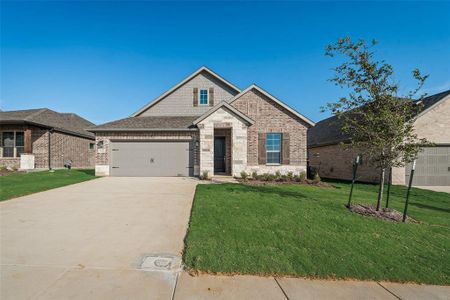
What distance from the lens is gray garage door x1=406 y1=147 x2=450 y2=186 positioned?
12945 mm

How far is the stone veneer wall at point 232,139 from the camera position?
1216cm

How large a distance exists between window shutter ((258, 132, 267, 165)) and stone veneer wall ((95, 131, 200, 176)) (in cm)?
407

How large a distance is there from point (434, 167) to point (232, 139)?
→ 13268mm

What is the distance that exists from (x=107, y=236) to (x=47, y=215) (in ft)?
8.66

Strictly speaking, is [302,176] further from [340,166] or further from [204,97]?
[204,97]

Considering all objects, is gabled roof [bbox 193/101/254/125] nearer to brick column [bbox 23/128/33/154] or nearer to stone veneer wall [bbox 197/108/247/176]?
stone veneer wall [bbox 197/108/247/176]

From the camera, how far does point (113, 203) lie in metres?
6.69

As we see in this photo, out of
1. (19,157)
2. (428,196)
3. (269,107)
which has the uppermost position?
(269,107)

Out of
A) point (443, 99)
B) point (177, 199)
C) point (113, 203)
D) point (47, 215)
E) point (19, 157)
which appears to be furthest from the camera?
point (19, 157)

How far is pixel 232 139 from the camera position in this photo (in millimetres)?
12352

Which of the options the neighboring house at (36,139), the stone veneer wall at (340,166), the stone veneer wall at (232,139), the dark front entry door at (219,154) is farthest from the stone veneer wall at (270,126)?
the neighboring house at (36,139)

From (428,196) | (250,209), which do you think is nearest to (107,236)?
(250,209)

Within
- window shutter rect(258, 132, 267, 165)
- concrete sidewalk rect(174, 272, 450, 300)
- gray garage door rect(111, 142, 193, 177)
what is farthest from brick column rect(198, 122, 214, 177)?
concrete sidewalk rect(174, 272, 450, 300)

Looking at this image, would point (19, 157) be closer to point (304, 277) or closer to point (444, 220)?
point (304, 277)
